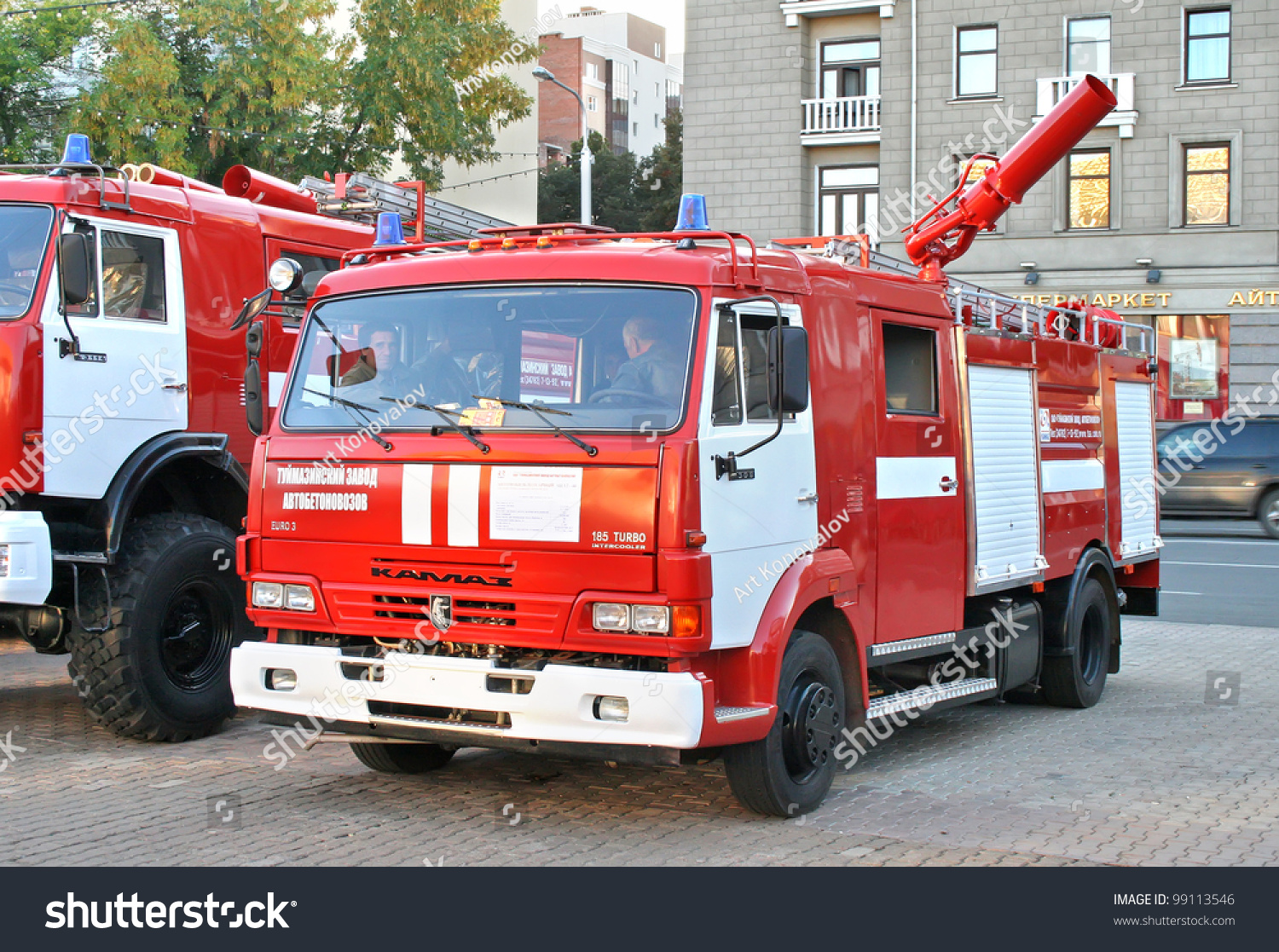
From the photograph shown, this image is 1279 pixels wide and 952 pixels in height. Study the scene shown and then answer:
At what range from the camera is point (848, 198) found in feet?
110

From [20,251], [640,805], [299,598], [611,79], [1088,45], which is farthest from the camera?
[611,79]

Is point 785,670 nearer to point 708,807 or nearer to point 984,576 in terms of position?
point 708,807

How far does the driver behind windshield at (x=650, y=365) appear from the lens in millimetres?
6066

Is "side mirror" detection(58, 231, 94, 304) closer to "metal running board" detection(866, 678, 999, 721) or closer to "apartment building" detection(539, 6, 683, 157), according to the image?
"metal running board" detection(866, 678, 999, 721)

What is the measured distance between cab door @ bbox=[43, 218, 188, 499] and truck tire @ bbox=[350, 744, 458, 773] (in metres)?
2.07

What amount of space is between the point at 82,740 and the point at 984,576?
5263 millimetres

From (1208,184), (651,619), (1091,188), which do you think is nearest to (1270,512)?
(1208,184)

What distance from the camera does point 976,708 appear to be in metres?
10.2

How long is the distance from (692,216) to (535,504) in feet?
5.72

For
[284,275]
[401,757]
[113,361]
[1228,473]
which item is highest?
[284,275]

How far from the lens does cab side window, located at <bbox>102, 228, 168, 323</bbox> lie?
797 cm

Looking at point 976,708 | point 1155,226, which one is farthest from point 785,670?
point 1155,226

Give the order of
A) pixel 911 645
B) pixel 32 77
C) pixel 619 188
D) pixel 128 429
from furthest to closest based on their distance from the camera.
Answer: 1. pixel 619 188
2. pixel 32 77
3. pixel 128 429
4. pixel 911 645

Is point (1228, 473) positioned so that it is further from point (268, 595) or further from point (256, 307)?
point (268, 595)
